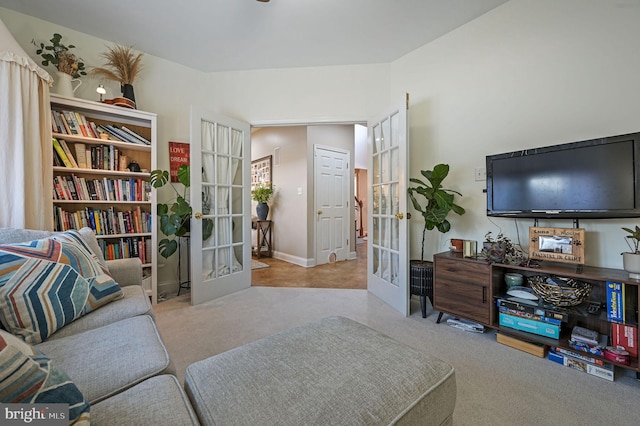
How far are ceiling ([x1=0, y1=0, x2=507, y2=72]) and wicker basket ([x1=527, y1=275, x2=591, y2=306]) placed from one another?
219cm

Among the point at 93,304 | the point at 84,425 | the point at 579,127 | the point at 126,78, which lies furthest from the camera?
the point at 126,78

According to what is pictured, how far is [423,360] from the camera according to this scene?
2.92 feet

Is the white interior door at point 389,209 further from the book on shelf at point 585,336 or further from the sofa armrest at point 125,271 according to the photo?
the sofa armrest at point 125,271

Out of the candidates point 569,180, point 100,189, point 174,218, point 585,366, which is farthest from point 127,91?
point 585,366

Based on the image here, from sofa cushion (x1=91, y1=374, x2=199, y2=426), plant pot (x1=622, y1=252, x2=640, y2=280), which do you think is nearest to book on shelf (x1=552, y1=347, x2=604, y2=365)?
plant pot (x1=622, y1=252, x2=640, y2=280)

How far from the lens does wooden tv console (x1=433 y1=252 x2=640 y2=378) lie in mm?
1461

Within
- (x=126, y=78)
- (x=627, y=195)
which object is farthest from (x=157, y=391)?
(x=126, y=78)

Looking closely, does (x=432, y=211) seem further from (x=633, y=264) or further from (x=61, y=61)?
(x=61, y=61)

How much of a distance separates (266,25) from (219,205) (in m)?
1.80

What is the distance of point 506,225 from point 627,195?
714 mm

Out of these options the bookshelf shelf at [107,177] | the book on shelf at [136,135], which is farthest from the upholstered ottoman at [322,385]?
the book on shelf at [136,135]

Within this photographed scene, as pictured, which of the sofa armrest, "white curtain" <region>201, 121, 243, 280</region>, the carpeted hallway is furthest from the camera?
the carpeted hallway

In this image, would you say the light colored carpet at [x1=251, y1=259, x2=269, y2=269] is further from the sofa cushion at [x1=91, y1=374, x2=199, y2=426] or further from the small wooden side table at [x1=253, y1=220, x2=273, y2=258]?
the sofa cushion at [x1=91, y1=374, x2=199, y2=426]

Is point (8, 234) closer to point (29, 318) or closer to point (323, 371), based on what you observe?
point (29, 318)
